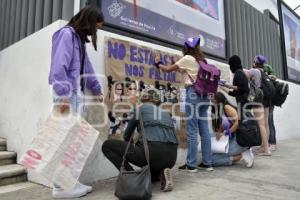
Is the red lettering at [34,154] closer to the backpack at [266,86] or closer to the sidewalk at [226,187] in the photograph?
the sidewalk at [226,187]

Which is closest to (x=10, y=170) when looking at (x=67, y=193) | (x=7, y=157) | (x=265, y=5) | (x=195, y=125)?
(x=7, y=157)

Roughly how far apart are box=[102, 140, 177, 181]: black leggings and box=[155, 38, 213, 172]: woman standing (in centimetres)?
74

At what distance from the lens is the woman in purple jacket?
2.26 meters

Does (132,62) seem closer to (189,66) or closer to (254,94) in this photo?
(189,66)

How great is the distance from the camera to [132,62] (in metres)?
3.43

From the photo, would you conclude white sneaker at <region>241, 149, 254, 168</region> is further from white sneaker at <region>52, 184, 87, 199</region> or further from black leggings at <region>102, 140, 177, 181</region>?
white sneaker at <region>52, 184, 87, 199</region>

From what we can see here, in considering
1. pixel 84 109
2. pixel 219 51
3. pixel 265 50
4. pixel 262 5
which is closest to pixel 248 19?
Answer: pixel 265 50

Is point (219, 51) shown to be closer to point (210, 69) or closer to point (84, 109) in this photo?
point (210, 69)

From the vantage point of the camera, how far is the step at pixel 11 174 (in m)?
2.78

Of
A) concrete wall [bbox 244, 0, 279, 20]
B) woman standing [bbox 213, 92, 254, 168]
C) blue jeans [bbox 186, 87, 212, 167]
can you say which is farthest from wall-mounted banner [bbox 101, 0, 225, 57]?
concrete wall [bbox 244, 0, 279, 20]

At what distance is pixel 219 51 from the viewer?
5156 millimetres

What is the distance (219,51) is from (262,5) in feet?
13.6

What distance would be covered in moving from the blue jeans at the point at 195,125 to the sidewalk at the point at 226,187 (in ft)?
0.63

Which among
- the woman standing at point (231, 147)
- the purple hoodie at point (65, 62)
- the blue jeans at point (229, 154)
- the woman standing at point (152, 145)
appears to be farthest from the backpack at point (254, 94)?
the purple hoodie at point (65, 62)
